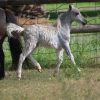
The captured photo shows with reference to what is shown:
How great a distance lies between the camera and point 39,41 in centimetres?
1080

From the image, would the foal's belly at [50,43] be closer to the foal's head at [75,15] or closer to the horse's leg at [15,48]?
the foal's head at [75,15]

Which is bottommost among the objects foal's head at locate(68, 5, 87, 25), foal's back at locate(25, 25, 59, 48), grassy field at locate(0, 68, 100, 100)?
grassy field at locate(0, 68, 100, 100)

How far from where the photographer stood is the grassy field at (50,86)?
26.5 feet

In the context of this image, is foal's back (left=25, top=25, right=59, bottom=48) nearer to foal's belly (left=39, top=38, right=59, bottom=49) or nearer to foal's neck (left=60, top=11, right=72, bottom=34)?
foal's belly (left=39, top=38, right=59, bottom=49)

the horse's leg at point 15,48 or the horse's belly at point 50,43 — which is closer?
the horse's belly at point 50,43

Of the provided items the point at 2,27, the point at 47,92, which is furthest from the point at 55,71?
the point at 47,92

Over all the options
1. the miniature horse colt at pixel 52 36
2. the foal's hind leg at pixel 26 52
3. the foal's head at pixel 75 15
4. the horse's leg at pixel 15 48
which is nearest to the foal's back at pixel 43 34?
the miniature horse colt at pixel 52 36

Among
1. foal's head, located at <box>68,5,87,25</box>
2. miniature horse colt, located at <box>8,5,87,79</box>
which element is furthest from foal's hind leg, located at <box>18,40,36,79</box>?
foal's head, located at <box>68,5,87,25</box>

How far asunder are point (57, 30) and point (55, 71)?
0.74 m

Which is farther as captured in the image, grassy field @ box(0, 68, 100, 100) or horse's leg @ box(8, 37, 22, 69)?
horse's leg @ box(8, 37, 22, 69)

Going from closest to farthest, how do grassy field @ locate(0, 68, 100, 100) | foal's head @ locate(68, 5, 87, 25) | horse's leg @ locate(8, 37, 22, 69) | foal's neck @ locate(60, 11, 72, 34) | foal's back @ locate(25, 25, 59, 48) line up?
grassy field @ locate(0, 68, 100, 100), foal's back @ locate(25, 25, 59, 48), foal's neck @ locate(60, 11, 72, 34), foal's head @ locate(68, 5, 87, 25), horse's leg @ locate(8, 37, 22, 69)

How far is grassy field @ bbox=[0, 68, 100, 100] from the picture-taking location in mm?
8086

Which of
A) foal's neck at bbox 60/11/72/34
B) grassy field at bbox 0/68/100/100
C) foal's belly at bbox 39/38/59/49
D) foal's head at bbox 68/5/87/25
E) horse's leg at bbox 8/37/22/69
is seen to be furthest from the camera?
horse's leg at bbox 8/37/22/69

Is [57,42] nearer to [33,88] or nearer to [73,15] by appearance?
[73,15]
